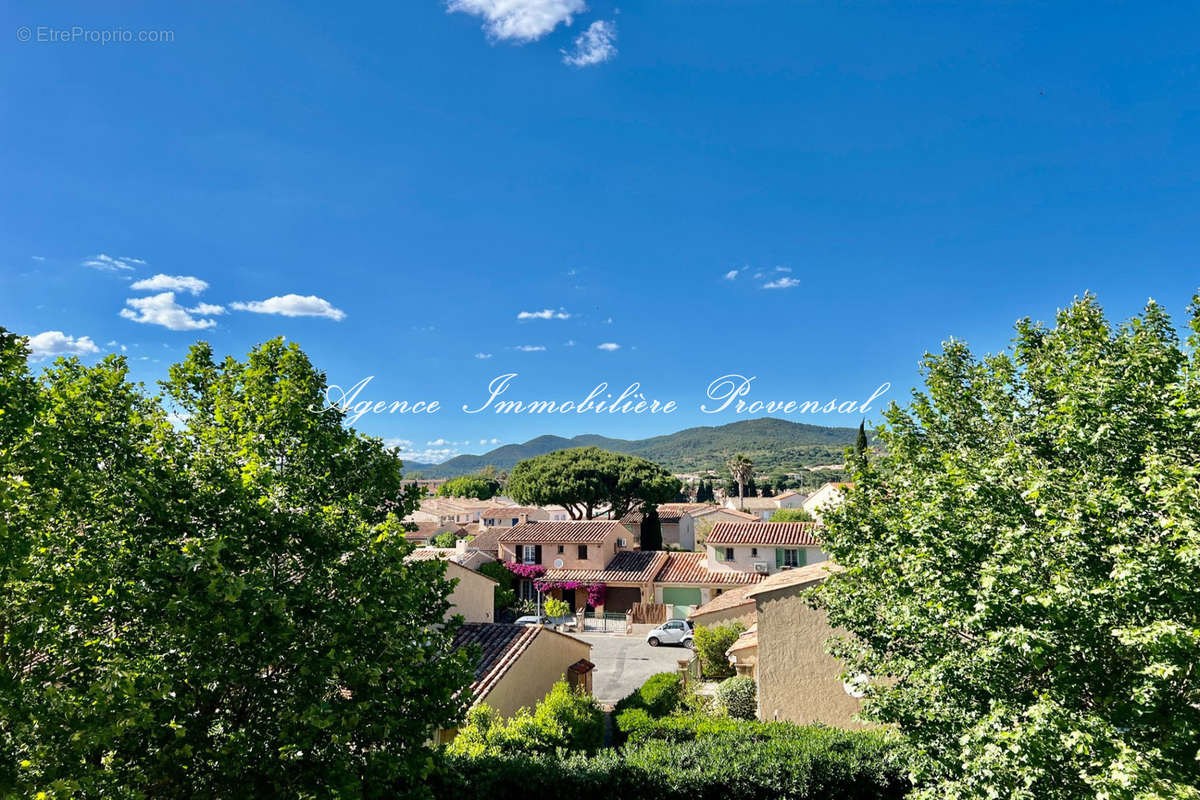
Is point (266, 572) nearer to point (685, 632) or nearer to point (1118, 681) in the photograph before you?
point (1118, 681)

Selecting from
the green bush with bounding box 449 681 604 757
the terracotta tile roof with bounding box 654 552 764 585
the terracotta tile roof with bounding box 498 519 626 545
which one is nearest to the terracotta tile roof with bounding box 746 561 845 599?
the green bush with bounding box 449 681 604 757

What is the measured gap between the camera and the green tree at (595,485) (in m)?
71.3

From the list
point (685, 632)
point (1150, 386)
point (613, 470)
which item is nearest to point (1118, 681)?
point (1150, 386)

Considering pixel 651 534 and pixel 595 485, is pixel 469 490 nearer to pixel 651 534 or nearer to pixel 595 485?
pixel 595 485

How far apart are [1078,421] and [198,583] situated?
38.3ft

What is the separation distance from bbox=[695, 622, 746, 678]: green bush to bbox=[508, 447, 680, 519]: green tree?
42532 millimetres

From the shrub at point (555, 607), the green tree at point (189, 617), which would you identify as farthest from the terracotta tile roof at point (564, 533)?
the green tree at point (189, 617)

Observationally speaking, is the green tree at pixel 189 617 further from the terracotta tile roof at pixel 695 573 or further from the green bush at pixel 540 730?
the terracotta tile roof at pixel 695 573

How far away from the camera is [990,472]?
9680mm

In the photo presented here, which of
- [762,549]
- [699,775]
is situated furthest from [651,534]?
[699,775]

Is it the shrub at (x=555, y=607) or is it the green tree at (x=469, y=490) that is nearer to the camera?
the shrub at (x=555, y=607)

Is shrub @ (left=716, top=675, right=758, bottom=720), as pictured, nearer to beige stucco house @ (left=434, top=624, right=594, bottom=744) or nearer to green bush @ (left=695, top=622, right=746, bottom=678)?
beige stucco house @ (left=434, top=624, right=594, bottom=744)

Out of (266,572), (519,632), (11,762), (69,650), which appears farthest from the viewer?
(519,632)

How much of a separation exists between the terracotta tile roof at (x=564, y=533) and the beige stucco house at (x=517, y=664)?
25814 millimetres
